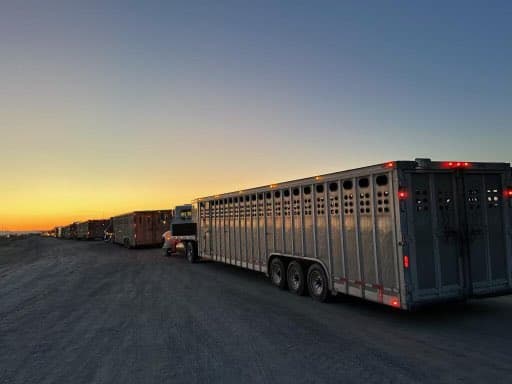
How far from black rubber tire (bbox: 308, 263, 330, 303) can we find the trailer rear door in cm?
267

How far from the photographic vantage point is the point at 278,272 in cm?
1188

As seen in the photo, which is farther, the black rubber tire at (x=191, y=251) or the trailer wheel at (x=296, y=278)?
the black rubber tire at (x=191, y=251)

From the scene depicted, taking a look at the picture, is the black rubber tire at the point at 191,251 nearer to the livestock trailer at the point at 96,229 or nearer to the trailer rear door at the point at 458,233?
the trailer rear door at the point at 458,233

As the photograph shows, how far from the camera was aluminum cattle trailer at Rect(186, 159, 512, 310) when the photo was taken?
7441 millimetres

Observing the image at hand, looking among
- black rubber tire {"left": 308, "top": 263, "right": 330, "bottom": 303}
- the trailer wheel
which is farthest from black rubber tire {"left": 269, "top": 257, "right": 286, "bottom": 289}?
black rubber tire {"left": 308, "top": 263, "right": 330, "bottom": 303}

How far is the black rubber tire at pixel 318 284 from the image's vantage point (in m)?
9.65

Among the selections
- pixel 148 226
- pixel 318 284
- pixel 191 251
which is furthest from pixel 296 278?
pixel 148 226

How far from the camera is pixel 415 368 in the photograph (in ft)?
18.3

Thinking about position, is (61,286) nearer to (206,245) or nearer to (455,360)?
(206,245)

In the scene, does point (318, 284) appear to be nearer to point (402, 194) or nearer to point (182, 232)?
point (402, 194)

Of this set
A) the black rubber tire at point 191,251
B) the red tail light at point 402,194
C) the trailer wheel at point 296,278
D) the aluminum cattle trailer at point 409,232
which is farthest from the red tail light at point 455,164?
the black rubber tire at point 191,251

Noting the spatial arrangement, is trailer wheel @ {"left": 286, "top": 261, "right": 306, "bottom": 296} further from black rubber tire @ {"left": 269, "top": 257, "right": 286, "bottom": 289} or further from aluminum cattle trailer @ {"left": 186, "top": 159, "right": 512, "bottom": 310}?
aluminum cattle trailer @ {"left": 186, "top": 159, "right": 512, "bottom": 310}

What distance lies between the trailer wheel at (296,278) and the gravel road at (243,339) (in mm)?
425

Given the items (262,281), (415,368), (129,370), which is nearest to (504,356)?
(415,368)
